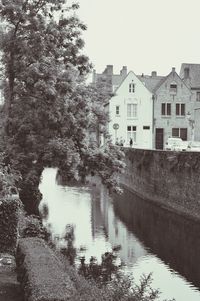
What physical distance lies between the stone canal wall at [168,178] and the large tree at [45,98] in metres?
5.16

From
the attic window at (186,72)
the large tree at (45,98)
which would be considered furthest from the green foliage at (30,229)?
the attic window at (186,72)

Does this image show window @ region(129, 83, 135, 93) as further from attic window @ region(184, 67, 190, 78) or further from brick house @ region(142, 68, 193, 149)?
attic window @ region(184, 67, 190, 78)

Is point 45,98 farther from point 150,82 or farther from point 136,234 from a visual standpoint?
point 150,82

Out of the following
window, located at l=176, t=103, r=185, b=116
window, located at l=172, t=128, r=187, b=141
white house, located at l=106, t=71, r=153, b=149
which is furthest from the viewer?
window, located at l=176, t=103, r=185, b=116

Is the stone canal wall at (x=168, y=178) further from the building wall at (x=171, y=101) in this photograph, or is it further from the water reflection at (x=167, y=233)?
the building wall at (x=171, y=101)

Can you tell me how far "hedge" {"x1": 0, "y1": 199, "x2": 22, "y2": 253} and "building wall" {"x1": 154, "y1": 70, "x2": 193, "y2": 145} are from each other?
51773 mm

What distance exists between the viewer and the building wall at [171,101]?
64.5m

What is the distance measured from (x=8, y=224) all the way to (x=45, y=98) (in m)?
11.2

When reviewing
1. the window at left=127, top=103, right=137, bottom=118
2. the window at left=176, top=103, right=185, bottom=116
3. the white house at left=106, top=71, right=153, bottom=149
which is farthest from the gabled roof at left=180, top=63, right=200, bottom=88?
the window at left=127, top=103, right=137, bottom=118

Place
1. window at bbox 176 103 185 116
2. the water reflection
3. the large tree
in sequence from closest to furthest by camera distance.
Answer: the water reflection → the large tree → window at bbox 176 103 185 116

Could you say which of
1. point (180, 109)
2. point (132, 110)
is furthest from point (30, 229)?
point (180, 109)

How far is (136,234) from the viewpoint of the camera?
26812mm

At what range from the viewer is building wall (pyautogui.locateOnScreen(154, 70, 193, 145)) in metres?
64.5

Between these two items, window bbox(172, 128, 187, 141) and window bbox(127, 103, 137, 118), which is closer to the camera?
window bbox(127, 103, 137, 118)
